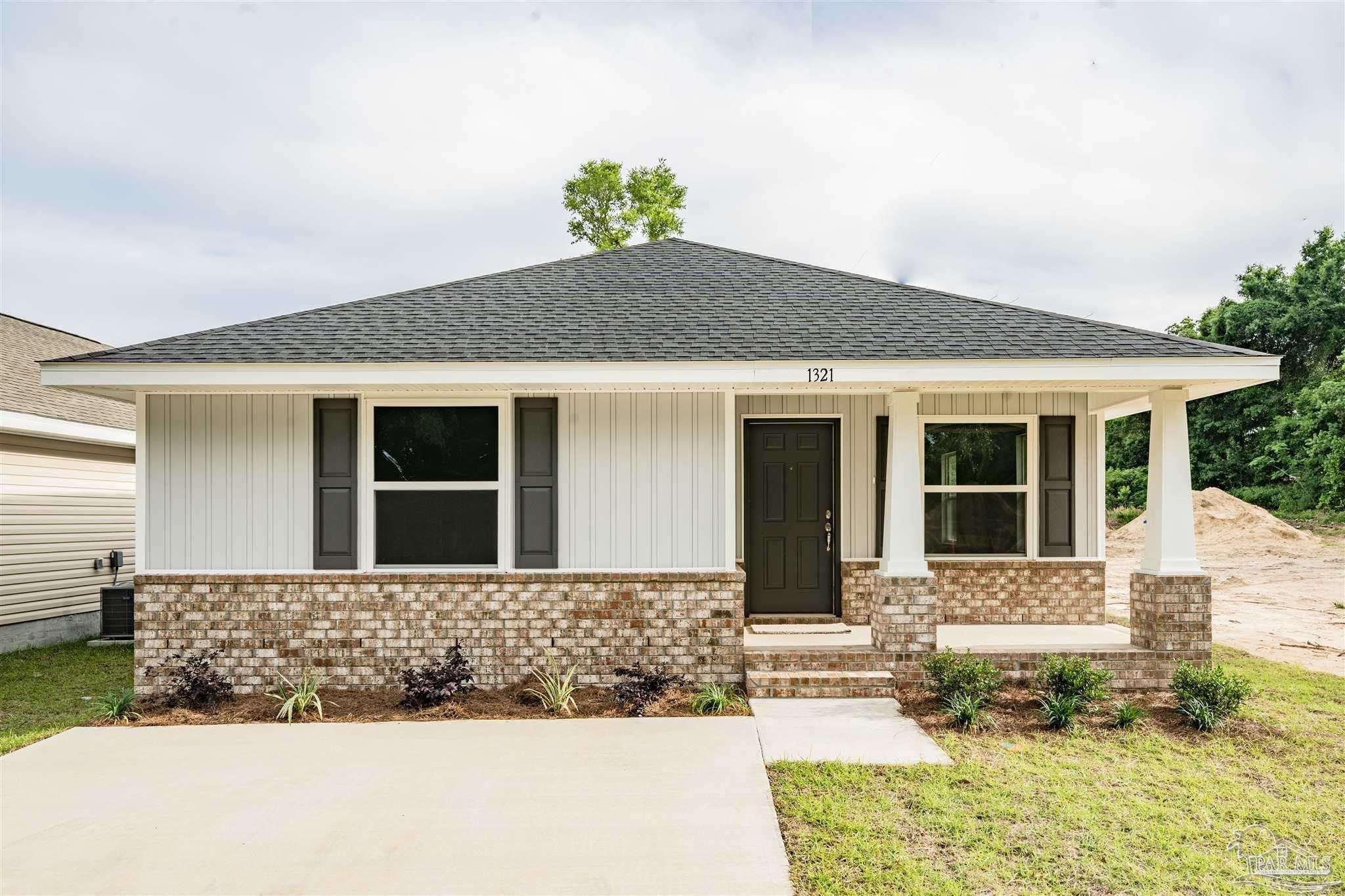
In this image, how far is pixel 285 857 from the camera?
3641 millimetres

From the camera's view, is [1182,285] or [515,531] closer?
→ [515,531]

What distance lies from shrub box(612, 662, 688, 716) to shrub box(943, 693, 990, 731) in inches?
82.1

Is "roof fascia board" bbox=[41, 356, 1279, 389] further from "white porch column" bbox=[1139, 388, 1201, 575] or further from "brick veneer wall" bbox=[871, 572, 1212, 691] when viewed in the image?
"brick veneer wall" bbox=[871, 572, 1212, 691]

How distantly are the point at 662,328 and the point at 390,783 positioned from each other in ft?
13.5

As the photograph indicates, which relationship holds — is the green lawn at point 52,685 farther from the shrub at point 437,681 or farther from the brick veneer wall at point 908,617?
the brick veneer wall at point 908,617

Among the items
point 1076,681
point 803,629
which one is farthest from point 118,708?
point 1076,681

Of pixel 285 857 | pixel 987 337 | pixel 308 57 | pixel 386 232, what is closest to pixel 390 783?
pixel 285 857

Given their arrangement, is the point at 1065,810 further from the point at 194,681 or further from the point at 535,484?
the point at 194,681

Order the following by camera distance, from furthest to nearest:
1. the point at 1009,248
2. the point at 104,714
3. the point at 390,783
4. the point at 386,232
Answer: the point at 1009,248 < the point at 386,232 < the point at 104,714 < the point at 390,783

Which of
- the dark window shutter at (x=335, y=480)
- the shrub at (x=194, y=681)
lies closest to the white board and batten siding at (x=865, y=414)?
the dark window shutter at (x=335, y=480)

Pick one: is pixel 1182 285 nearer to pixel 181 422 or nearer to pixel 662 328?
pixel 662 328

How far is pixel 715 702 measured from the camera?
5.91 metres

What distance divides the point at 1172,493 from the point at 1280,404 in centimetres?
2330

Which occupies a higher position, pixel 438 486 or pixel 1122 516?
pixel 438 486
